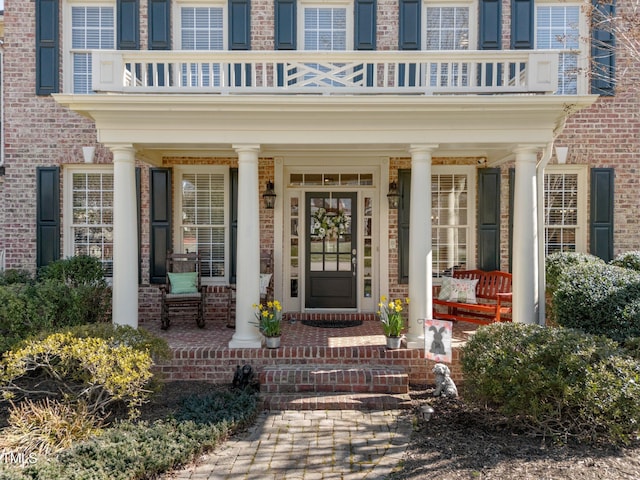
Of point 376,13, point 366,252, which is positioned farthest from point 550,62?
point 366,252

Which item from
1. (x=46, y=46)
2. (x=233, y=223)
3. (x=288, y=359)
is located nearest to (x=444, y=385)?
(x=288, y=359)

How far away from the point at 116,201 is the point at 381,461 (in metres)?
4.47

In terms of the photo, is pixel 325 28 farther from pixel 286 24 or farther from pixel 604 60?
pixel 604 60

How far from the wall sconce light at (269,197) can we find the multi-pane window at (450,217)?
2853mm

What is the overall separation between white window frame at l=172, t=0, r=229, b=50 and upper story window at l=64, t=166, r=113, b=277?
2.61m

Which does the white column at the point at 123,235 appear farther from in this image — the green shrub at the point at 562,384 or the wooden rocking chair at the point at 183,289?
the green shrub at the point at 562,384

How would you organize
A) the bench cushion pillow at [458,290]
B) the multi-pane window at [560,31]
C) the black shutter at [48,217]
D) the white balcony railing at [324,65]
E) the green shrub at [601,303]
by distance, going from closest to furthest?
the green shrub at [601,303]
the white balcony railing at [324,65]
the bench cushion pillow at [458,290]
the black shutter at [48,217]
the multi-pane window at [560,31]

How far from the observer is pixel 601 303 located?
5.65m

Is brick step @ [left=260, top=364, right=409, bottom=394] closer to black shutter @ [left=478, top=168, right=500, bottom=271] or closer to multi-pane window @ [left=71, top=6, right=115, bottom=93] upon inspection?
black shutter @ [left=478, top=168, right=500, bottom=271]

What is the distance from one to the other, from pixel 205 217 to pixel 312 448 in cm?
508

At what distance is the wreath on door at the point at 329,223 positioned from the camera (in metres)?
8.46

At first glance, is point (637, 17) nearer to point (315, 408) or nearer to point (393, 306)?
point (393, 306)

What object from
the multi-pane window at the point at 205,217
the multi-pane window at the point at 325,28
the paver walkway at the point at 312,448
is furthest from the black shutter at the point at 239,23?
the paver walkway at the point at 312,448

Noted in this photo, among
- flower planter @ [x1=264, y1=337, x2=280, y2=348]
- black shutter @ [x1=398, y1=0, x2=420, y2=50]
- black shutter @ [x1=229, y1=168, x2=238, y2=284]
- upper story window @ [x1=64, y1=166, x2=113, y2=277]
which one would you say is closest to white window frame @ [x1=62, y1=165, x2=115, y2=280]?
upper story window @ [x1=64, y1=166, x2=113, y2=277]
